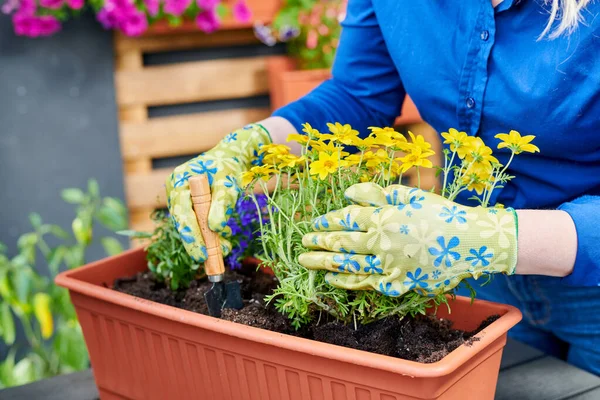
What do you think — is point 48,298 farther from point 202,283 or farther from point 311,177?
point 311,177

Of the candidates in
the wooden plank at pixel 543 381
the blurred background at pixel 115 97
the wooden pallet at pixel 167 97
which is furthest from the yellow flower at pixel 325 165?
the wooden pallet at pixel 167 97

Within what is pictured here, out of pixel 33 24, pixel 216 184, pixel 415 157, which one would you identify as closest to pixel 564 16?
pixel 415 157

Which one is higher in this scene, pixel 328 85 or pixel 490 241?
pixel 328 85

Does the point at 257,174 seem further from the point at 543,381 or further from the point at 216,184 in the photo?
the point at 543,381

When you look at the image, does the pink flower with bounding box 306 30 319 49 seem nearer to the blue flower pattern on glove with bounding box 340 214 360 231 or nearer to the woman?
the woman

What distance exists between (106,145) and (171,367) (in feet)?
5.71

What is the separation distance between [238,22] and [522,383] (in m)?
1.89

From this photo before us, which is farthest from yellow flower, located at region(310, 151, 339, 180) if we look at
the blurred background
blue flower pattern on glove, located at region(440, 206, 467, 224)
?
the blurred background

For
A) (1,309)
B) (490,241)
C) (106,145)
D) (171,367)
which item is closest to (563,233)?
(490,241)

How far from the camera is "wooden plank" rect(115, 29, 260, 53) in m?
2.52

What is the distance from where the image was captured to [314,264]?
0.81 m

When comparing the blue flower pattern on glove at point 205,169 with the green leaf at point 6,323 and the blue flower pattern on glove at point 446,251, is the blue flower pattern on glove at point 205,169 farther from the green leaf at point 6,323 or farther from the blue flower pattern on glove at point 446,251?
the green leaf at point 6,323

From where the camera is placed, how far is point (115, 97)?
2.53 meters

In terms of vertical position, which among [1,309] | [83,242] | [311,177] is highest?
[311,177]
